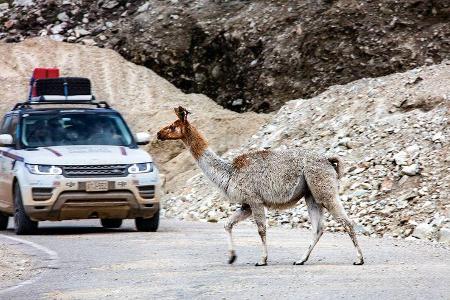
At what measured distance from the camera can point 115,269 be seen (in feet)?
47.8

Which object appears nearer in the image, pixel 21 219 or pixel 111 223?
pixel 21 219

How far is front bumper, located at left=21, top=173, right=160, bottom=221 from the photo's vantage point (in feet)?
64.5

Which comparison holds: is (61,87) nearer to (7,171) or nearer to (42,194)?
(7,171)

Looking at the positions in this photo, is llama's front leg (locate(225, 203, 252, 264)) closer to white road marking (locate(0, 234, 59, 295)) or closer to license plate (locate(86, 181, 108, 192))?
white road marking (locate(0, 234, 59, 295))

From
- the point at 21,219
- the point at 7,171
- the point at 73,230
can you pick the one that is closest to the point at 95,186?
the point at 21,219

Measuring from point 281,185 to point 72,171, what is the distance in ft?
17.7

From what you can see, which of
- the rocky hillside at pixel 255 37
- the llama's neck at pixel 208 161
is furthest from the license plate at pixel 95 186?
the rocky hillside at pixel 255 37

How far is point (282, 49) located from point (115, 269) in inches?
1112

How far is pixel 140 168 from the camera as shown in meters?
20.3

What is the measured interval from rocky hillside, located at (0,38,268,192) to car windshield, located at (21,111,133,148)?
12142 millimetres

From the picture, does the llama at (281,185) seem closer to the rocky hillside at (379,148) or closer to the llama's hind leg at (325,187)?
the llama's hind leg at (325,187)

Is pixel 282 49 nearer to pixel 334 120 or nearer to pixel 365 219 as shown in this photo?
pixel 334 120

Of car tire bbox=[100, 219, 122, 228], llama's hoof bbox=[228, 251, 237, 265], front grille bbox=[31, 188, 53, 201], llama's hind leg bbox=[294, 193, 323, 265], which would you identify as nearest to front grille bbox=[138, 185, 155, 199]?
front grille bbox=[31, 188, 53, 201]

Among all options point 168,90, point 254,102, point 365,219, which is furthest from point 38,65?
point 365,219
